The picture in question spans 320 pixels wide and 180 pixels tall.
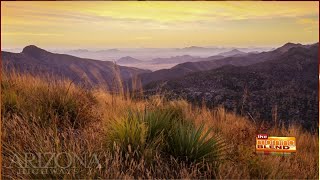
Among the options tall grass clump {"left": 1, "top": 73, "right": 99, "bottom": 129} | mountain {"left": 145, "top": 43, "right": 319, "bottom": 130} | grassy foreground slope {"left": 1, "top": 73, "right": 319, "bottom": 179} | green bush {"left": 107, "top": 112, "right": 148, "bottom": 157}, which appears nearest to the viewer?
grassy foreground slope {"left": 1, "top": 73, "right": 319, "bottom": 179}

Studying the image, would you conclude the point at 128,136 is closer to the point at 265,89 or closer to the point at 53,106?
the point at 53,106

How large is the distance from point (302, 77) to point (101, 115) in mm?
13953

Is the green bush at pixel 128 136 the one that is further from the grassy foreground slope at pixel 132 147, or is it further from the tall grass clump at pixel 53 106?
the tall grass clump at pixel 53 106

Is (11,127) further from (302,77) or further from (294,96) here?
(302,77)

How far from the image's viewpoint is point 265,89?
13820 mm

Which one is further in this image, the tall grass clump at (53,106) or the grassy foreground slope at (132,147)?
the tall grass clump at (53,106)

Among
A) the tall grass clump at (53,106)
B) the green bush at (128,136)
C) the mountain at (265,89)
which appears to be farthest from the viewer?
the mountain at (265,89)

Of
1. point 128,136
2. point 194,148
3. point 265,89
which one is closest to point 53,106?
point 128,136

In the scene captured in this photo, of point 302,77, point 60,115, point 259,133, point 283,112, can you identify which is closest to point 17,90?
point 60,115

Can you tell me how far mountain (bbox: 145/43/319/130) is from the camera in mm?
11117

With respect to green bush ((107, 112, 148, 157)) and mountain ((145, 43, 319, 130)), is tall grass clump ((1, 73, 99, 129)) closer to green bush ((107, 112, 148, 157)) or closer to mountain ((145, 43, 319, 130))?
green bush ((107, 112, 148, 157))

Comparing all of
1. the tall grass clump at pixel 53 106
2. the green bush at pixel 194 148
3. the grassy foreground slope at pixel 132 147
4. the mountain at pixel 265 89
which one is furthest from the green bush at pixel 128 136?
the mountain at pixel 265 89

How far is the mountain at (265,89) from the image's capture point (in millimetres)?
11117

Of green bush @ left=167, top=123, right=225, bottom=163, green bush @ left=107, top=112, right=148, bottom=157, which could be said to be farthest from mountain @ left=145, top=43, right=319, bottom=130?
green bush @ left=107, top=112, right=148, bottom=157
